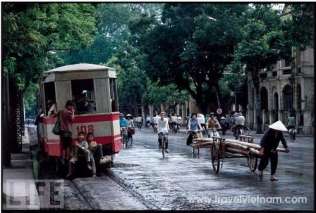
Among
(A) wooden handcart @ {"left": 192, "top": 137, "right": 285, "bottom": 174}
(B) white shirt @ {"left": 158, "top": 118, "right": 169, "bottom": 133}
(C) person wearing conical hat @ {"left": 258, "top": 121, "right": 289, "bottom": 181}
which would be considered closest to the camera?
(C) person wearing conical hat @ {"left": 258, "top": 121, "right": 289, "bottom": 181}

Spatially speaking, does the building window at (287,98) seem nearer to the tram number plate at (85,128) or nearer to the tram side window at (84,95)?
the tram number plate at (85,128)

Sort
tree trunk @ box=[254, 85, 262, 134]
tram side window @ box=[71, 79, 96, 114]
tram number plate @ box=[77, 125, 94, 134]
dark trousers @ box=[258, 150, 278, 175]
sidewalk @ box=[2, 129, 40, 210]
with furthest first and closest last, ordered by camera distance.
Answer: dark trousers @ box=[258, 150, 278, 175], tram side window @ box=[71, 79, 96, 114], tram number plate @ box=[77, 125, 94, 134], tree trunk @ box=[254, 85, 262, 134], sidewalk @ box=[2, 129, 40, 210]

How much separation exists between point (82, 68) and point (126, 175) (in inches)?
159

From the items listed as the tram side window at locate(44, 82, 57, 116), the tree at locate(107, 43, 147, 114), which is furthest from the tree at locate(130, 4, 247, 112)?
the tram side window at locate(44, 82, 57, 116)

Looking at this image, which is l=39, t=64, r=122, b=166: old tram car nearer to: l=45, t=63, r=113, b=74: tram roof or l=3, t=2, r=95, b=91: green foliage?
l=45, t=63, r=113, b=74: tram roof

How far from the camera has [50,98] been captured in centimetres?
1333

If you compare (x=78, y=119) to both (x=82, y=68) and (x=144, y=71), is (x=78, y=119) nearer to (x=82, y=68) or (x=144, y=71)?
(x=82, y=68)

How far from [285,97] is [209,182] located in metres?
2.41

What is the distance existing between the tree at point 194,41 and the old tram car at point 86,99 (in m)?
1.06

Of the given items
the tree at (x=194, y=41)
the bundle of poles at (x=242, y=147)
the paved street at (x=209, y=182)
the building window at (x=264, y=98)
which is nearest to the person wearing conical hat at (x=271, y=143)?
the bundle of poles at (x=242, y=147)

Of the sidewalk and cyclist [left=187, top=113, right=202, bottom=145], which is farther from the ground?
cyclist [left=187, top=113, right=202, bottom=145]

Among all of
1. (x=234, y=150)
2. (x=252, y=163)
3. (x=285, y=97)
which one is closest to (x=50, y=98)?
(x=234, y=150)

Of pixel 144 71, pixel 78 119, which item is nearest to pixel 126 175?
pixel 144 71

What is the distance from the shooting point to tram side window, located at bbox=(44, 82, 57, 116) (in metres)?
13.1
